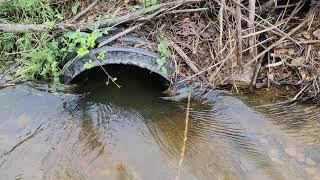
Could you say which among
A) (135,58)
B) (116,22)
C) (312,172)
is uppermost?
(116,22)

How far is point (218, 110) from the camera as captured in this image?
4211 millimetres

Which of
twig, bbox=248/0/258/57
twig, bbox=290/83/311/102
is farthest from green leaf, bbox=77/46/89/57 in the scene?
twig, bbox=290/83/311/102

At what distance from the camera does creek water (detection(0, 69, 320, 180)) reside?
11.7ft

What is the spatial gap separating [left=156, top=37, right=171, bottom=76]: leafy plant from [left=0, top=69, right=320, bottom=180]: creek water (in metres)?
0.27

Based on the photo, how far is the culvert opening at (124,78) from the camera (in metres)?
4.68

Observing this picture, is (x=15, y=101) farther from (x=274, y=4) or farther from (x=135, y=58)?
(x=274, y=4)

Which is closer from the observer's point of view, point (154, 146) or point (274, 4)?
point (154, 146)

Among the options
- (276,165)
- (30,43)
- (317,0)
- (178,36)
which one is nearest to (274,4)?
(317,0)

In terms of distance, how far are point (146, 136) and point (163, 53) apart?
0.97m

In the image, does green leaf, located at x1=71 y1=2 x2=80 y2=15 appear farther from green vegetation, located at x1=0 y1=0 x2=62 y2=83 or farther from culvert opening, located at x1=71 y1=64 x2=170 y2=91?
culvert opening, located at x1=71 y1=64 x2=170 y2=91

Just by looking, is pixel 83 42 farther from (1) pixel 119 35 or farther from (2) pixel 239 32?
(2) pixel 239 32

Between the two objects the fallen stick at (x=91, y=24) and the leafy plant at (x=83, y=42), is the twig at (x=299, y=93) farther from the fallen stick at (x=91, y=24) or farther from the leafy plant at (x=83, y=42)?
the leafy plant at (x=83, y=42)

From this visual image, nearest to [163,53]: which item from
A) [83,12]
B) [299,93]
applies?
[83,12]

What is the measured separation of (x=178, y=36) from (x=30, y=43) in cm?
160
